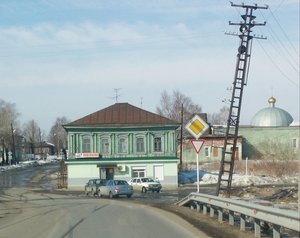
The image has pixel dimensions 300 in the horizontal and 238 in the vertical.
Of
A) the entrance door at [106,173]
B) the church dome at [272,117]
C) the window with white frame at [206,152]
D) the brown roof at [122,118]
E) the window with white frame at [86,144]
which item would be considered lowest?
the entrance door at [106,173]

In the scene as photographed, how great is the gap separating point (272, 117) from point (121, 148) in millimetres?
42072

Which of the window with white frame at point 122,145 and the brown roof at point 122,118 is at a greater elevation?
the brown roof at point 122,118

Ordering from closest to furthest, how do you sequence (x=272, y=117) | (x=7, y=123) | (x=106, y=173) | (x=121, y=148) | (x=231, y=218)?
(x=231, y=218)
(x=106, y=173)
(x=121, y=148)
(x=272, y=117)
(x=7, y=123)

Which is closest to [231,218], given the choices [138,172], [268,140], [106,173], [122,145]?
[138,172]

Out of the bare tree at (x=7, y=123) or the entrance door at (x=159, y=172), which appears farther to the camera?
the bare tree at (x=7, y=123)

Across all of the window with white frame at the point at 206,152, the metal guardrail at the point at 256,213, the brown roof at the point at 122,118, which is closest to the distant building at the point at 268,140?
the window with white frame at the point at 206,152

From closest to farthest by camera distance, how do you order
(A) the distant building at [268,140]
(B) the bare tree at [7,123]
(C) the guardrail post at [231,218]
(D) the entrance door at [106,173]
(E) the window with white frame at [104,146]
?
(C) the guardrail post at [231,218], (D) the entrance door at [106,173], (E) the window with white frame at [104,146], (A) the distant building at [268,140], (B) the bare tree at [7,123]

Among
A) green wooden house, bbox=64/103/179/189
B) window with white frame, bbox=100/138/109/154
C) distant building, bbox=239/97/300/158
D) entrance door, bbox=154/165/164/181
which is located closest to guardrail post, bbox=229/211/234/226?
green wooden house, bbox=64/103/179/189

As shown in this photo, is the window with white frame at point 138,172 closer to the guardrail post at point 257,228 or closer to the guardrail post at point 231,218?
the guardrail post at point 231,218

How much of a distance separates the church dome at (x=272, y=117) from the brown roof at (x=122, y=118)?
122 ft

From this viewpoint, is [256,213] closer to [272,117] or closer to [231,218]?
[231,218]

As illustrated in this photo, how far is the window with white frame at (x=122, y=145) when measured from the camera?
226ft

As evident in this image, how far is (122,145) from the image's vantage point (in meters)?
69.1

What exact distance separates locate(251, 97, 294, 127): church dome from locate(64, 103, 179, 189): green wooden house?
37.6 m
